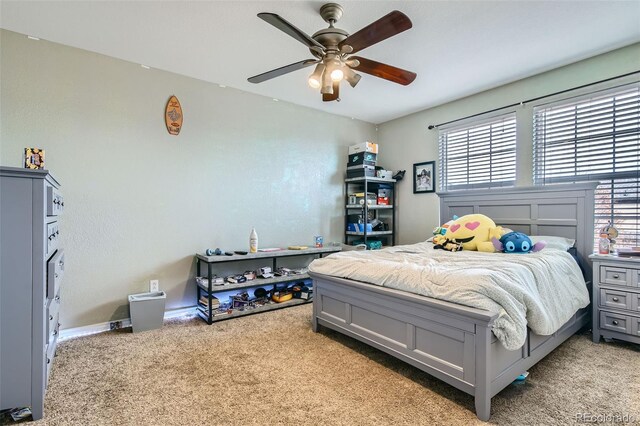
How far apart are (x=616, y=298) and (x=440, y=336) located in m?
1.78

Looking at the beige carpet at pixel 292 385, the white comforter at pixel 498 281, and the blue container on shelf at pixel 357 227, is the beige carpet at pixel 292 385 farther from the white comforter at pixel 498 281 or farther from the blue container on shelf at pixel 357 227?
the blue container on shelf at pixel 357 227

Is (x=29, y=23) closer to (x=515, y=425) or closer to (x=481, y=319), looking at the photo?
(x=481, y=319)

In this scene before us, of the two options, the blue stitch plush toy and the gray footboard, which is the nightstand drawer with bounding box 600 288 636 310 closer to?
the gray footboard

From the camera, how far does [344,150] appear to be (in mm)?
4645

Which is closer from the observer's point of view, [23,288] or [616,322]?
[23,288]

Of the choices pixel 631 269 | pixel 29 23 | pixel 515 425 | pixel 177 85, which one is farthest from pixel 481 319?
pixel 29 23

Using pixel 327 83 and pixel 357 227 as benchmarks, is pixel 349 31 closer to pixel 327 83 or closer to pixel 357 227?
pixel 327 83

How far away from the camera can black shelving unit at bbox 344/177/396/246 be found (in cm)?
449

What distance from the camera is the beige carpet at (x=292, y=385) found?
5.36 feet

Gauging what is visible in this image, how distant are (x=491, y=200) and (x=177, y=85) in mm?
3599

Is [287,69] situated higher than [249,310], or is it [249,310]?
[287,69]

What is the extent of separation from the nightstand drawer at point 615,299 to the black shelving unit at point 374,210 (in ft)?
8.10

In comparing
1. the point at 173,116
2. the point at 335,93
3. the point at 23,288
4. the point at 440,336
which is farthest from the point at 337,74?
the point at 23,288

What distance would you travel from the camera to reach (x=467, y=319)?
64.2 inches
